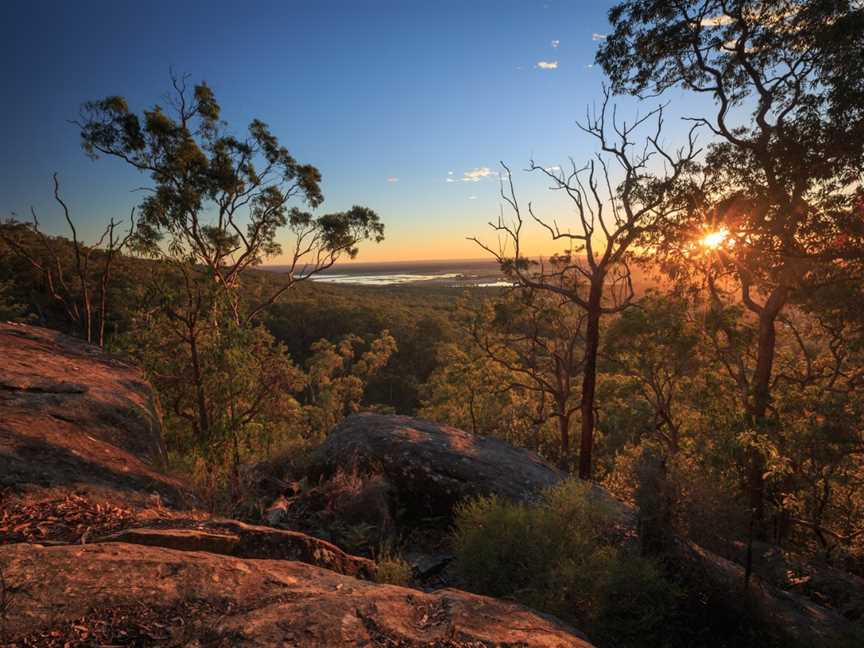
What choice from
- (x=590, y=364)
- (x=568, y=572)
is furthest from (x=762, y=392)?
(x=568, y=572)

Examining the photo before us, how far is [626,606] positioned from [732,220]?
10.6 meters

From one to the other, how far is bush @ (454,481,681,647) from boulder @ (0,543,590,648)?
0.99m

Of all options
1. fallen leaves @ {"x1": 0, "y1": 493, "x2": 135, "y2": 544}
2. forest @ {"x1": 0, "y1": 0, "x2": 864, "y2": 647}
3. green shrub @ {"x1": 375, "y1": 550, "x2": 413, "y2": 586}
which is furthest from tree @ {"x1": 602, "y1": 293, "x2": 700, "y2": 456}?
fallen leaves @ {"x1": 0, "y1": 493, "x2": 135, "y2": 544}

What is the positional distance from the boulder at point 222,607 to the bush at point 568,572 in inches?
39.0

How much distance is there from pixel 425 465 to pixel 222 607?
188 inches

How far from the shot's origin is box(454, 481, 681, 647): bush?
452cm

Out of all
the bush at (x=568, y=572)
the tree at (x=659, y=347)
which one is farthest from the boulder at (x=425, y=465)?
the tree at (x=659, y=347)

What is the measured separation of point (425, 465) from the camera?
7531mm

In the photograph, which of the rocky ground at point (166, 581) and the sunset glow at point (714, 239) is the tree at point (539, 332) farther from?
the rocky ground at point (166, 581)

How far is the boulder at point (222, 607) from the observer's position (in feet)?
8.55

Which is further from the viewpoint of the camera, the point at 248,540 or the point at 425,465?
the point at 425,465

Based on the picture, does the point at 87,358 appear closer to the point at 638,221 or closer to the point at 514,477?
the point at 514,477

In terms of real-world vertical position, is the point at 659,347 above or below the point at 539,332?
below

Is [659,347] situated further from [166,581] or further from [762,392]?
[166,581]
